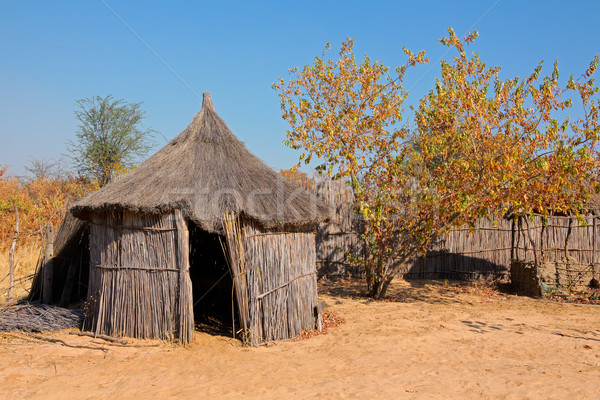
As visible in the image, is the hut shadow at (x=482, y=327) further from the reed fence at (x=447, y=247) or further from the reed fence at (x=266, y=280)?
the reed fence at (x=447, y=247)

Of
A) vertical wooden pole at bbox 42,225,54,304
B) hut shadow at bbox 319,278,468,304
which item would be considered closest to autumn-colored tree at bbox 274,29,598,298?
hut shadow at bbox 319,278,468,304

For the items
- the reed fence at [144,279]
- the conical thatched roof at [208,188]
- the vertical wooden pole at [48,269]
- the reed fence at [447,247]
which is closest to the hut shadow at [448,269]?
the reed fence at [447,247]

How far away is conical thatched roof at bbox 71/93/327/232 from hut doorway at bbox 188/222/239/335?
2.51ft

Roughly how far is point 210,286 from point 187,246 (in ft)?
9.08

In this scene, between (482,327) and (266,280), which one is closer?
(266,280)

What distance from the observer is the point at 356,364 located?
5.55 meters

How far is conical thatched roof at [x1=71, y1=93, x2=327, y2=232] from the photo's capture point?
20.4ft

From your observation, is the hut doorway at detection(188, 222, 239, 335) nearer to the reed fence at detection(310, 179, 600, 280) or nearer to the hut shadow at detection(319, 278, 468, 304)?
the hut shadow at detection(319, 278, 468, 304)

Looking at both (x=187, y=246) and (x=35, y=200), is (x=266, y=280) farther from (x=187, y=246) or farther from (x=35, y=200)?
(x=35, y=200)

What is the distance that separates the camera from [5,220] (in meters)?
14.1

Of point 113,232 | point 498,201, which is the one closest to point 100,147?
point 113,232

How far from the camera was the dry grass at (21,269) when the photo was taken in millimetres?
9344

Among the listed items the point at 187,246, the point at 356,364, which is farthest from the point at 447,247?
the point at 187,246

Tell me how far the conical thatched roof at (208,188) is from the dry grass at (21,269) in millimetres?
3603
